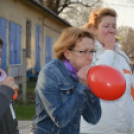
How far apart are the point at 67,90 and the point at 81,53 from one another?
0.97 ft

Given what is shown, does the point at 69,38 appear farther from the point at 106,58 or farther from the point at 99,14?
the point at 99,14

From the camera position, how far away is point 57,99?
5.51 ft

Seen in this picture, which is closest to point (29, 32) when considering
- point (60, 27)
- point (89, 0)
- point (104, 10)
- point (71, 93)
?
point (60, 27)

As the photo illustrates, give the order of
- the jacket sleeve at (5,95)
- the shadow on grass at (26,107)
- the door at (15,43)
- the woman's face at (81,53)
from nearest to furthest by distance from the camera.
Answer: the jacket sleeve at (5,95)
the woman's face at (81,53)
the shadow on grass at (26,107)
the door at (15,43)

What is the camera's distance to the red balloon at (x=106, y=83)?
1718 mm

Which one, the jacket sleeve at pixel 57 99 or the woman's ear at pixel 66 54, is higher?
the woman's ear at pixel 66 54

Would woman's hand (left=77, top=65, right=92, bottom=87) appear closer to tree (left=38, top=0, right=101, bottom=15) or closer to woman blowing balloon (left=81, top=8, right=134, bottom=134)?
woman blowing balloon (left=81, top=8, right=134, bottom=134)

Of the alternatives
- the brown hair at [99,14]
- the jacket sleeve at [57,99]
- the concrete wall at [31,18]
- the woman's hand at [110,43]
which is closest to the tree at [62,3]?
the concrete wall at [31,18]

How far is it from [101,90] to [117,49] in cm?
97

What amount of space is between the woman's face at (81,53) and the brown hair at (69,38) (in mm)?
32

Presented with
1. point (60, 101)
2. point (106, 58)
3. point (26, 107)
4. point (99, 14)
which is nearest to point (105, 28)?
point (99, 14)

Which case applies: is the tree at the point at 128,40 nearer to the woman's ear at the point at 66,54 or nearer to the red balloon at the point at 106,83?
the woman's ear at the point at 66,54

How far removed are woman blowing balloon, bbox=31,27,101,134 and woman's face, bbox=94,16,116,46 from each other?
0.65 metres

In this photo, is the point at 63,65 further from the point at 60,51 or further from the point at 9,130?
the point at 9,130
